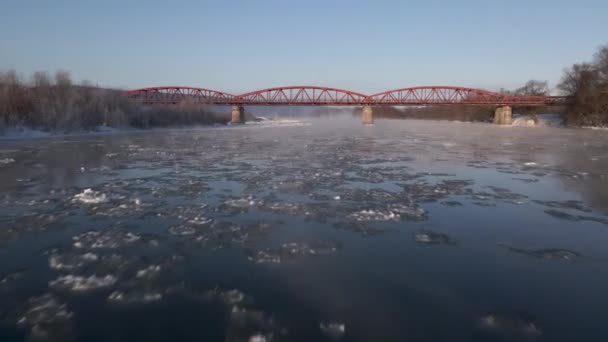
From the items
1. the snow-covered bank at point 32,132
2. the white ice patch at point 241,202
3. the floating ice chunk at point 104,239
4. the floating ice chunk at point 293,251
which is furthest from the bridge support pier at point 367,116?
Result: the floating ice chunk at point 104,239

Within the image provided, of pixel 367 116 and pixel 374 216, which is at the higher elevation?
pixel 367 116

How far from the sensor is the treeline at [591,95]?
4991 cm

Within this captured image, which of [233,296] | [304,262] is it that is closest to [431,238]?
[304,262]

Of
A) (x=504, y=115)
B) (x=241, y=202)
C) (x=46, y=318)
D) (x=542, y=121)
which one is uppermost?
(x=504, y=115)

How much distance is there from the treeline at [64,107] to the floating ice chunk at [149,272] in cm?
3366

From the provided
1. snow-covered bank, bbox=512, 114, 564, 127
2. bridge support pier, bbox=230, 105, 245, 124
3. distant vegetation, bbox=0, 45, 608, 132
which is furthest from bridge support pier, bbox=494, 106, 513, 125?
bridge support pier, bbox=230, 105, 245, 124

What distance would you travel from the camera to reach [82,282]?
11.9 feet

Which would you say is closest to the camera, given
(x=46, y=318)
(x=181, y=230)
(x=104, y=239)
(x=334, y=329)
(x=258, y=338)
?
(x=258, y=338)

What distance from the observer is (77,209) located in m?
6.39

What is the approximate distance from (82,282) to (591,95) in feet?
219

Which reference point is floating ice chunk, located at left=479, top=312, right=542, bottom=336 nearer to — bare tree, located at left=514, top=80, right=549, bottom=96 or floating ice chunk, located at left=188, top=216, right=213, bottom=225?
floating ice chunk, located at left=188, top=216, right=213, bottom=225

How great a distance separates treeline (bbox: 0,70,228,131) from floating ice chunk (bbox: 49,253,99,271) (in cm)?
3270

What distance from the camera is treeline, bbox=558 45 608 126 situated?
49.9m

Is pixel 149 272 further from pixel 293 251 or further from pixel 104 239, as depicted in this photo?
pixel 293 251
